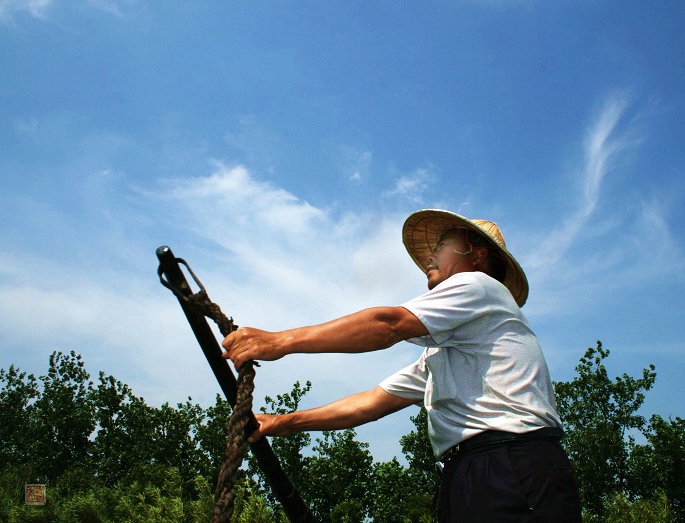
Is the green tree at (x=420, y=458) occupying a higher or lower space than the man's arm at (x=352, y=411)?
higher

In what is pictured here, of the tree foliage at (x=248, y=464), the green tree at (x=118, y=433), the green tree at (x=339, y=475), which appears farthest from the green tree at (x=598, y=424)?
the green tree at (x=118, y=433)

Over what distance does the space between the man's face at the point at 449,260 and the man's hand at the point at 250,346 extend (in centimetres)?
126

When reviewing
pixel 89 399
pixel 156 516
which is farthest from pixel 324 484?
pixel 89 399

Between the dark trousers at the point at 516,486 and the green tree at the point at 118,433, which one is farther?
the green tree at the point at 118,433

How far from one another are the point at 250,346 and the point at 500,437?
1.19 metres

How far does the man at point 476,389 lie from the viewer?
8.12 ft

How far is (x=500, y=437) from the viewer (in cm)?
266

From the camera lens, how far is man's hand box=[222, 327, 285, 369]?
2307mm

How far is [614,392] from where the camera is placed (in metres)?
32.3

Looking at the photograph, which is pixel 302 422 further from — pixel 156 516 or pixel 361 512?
pixel 361 512

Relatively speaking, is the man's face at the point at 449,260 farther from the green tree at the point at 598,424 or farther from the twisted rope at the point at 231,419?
the green tree at the point at 598,424

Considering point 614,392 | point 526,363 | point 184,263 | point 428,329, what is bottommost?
point 526,363

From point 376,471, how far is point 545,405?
26196 millimetres

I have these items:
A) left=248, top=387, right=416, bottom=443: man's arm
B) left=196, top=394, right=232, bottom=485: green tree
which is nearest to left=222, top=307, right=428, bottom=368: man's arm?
left=248, top=387, right=416, bottom=443: man's arm
